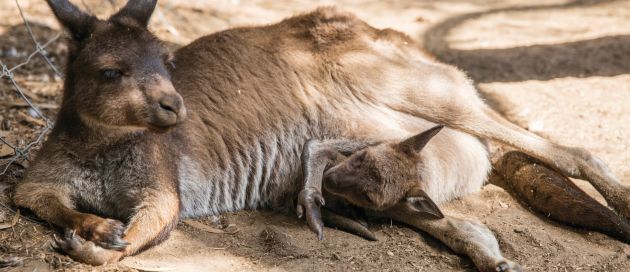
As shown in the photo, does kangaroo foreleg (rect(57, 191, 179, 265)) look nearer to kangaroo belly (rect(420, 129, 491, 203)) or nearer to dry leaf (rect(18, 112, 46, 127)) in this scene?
kangaroo belly (rect(420, 129, 491, 203))

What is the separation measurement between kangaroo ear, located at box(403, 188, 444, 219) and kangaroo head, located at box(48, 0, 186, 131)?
1.51 meters

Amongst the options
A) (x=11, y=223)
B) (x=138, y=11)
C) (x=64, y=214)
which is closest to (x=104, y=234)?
(x=64, y=214)

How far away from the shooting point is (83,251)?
129 inches

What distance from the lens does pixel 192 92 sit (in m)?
4.43

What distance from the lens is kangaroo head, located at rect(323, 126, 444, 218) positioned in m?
4.18

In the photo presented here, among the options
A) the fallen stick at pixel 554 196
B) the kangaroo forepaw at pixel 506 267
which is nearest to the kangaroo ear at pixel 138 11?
the kangaroo forepaw at pixel 506 267

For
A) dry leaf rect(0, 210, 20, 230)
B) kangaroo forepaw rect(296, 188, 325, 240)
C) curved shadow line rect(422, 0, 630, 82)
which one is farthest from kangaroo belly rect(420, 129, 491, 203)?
dry leaf rect(0, 210, 20, 230)

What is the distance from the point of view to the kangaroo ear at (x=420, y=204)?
4.09 meters

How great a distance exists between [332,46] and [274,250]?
168cm

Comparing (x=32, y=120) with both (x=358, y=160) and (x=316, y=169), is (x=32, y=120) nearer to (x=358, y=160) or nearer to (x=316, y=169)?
(x=316, y=169)

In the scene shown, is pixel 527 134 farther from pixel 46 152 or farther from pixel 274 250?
pixel 46 152

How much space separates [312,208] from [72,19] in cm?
169

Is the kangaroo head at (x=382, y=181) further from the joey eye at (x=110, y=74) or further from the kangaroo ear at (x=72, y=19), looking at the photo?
the kangaroo ear at (x=72, y=19)

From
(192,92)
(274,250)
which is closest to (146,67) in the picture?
(192,92)
